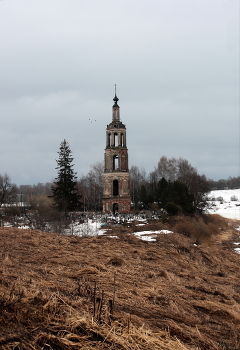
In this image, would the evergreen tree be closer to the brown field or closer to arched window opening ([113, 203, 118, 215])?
arched window opening ([113, 203, 118, 215])

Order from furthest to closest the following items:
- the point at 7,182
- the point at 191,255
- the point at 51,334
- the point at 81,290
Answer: the point at 7,182 < the point at 191,255 < the point at 81,290 < the point at 51,334

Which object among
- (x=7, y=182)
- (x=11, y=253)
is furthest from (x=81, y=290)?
(x=7, y=182)

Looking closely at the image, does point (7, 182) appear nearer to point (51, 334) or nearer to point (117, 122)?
point (117, 122)

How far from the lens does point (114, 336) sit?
3.46 m

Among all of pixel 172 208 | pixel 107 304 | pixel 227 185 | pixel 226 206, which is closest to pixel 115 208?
pixel 172 208

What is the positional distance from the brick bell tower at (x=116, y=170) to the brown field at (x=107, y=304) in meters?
27.0

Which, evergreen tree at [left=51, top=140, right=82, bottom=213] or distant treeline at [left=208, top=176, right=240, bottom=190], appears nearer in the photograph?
evergreen tree at [left=51, top=140, right=82, bottom=213]

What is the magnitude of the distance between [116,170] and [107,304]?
109 ft

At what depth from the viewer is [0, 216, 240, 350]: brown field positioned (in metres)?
3.47

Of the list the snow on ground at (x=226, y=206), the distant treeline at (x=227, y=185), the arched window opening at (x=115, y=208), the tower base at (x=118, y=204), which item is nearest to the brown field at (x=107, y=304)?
the tower base at (x=118, y=204)

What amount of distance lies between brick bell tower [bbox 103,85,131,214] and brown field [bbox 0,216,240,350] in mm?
26964

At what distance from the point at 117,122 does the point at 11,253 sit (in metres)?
30.8

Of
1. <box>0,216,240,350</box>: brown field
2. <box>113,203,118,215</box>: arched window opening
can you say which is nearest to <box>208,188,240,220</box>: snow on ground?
<box>113,203,118,215</box>: arched window opening

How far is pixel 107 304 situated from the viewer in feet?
14.5
